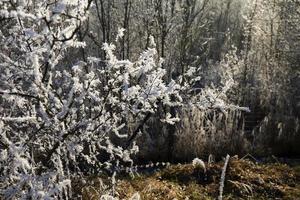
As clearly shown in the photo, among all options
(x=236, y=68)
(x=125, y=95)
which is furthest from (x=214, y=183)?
(x=236, y=68)

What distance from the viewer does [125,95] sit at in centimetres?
283

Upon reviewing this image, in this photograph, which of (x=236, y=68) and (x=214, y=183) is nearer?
(x=214, y=183)

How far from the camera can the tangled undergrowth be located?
16.7ft

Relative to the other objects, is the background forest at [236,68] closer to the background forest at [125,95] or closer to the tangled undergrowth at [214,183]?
the background forest at [125,95]

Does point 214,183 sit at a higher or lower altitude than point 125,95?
lower

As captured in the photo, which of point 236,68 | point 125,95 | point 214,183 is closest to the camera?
point 125,95

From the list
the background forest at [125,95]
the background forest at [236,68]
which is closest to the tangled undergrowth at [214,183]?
the background forest at [125,95]

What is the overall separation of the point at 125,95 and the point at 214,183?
301 centimetres

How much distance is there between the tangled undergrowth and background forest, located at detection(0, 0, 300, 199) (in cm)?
42

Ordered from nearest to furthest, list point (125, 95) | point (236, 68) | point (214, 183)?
point (125, 95) → point (214, 183) → point (236, 68)

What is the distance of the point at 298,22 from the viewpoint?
34.5ft

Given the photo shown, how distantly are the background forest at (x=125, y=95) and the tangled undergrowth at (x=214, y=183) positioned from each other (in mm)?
422

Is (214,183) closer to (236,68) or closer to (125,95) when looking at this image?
(125,95)

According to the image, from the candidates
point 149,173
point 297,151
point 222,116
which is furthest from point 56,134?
point 297,151
